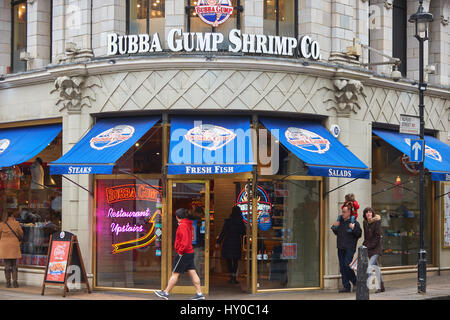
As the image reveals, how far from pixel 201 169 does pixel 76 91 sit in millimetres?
4075

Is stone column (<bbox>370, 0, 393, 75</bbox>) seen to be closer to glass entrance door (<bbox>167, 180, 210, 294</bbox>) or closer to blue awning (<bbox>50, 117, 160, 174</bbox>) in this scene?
glass entrance door (<bbox>167, 180, 210, 294</bbox>)

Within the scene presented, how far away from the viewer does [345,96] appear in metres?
18.6

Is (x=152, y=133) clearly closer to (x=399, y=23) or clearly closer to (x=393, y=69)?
(x=393, y=69)

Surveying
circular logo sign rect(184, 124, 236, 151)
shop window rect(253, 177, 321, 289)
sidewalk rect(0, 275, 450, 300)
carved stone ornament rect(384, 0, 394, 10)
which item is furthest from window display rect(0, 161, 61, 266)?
carved stone ornament rect(384, 0, 394, 10)

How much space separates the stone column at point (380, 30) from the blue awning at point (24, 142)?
8.86 metres

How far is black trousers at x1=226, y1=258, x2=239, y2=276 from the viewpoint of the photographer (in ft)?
59.0

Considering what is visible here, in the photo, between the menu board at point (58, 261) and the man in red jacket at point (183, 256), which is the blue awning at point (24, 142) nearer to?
the menu board at point (58, 261)

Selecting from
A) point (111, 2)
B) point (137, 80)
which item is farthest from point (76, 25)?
point (137, 80)

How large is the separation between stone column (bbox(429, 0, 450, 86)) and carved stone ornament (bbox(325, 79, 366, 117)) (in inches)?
186

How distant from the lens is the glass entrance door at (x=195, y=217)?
17266 millimetres

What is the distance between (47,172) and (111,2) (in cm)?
Answer: 479

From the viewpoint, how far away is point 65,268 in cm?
1686

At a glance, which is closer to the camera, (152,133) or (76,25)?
(152,133)

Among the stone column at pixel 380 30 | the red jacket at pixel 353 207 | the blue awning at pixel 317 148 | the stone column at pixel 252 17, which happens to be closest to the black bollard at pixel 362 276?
the blue awning at pixel 317 148
